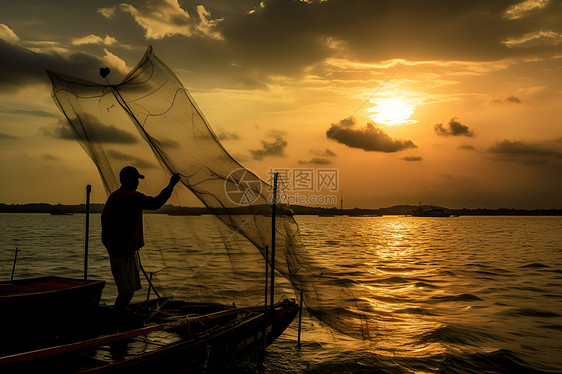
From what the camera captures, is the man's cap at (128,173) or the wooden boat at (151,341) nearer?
the wooden boat at (151,341)

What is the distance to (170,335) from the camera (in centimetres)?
701

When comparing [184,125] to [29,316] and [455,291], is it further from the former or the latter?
[455,291]

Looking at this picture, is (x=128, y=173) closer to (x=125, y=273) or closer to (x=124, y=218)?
(x=124, y=218)

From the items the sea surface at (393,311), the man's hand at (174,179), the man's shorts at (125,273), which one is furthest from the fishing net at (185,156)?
the man's shorts at (125,273)

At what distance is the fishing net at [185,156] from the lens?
5656 millimetres

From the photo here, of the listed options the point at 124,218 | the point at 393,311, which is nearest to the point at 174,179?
the point at 124,218

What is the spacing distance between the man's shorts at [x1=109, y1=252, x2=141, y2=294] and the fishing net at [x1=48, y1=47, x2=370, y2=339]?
0.85m

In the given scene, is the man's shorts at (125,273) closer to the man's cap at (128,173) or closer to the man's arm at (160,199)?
the man's arm at (160,199)

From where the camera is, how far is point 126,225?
566 centimetres

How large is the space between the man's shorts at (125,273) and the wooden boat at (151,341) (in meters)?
0.44

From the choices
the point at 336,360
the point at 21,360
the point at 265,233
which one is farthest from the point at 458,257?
the point at 21,360

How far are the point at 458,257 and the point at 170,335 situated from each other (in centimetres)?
2551

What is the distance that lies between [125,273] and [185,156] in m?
1.96

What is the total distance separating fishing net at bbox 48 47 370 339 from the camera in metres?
5.66
